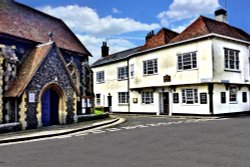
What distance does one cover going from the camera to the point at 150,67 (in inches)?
1139

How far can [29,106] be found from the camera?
51.7 ft

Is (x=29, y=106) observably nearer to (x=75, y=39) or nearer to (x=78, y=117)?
(x=78, y=117)

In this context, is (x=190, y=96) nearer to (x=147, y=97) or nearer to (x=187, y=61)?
(x=187, y=61)

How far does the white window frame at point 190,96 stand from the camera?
80.0ft

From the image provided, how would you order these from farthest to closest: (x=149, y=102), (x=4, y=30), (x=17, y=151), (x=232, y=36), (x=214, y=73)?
(x=149, y=102)
(x=232, y=36)
(x=214, y=73)
(x=4, y=30)
(x=17, y=151)

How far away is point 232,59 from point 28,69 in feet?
61.1

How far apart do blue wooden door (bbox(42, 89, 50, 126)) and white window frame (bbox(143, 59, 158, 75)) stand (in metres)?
13.7

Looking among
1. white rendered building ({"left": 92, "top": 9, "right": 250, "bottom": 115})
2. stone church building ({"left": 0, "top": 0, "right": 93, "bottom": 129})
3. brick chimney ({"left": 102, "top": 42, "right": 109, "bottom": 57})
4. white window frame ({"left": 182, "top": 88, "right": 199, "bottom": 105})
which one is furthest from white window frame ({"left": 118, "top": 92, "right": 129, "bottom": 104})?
brick chimney ({"left": 102, "top": 42, "right": 109, "bottom": 57})

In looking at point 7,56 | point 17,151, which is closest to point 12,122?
point 7,56

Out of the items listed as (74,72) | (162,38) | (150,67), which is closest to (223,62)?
(162,38)

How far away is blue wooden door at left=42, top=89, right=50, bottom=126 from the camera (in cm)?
1761

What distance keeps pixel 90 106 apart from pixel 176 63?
9.57 metres

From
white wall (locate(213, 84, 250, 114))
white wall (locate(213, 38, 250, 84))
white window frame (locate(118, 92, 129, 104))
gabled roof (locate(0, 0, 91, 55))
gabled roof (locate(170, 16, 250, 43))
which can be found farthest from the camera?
white window frame (locate(118, 92, 129, 104))

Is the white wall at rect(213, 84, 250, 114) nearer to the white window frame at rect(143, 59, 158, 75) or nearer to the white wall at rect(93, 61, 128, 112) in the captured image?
the white window frame at rect(143, 59, 158, 75)
